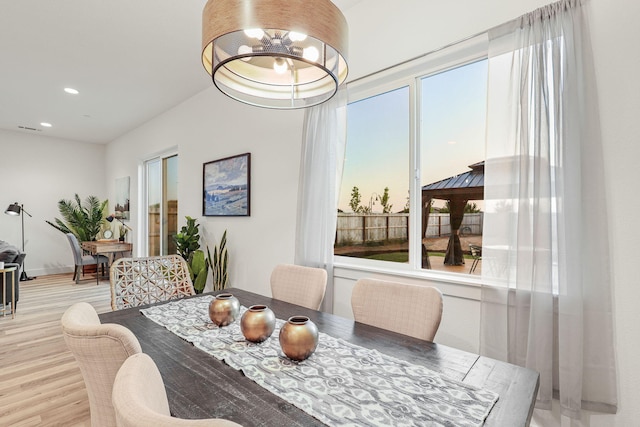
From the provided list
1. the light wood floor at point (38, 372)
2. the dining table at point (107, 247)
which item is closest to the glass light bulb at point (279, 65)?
the light wood floor at point (38, 372)

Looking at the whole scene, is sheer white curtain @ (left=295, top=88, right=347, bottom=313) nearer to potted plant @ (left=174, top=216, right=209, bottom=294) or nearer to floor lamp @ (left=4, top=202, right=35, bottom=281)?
potted plant @ (left=174, top=216, right=209, bottom=294)

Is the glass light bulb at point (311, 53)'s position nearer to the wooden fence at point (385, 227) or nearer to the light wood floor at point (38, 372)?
the wooden fence at point (385, 227)

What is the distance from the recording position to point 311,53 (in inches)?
47.8

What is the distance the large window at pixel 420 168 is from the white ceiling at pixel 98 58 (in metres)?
0.88

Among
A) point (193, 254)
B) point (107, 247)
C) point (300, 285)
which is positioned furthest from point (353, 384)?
point (107, 247)

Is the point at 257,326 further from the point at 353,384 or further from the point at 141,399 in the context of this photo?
the point at 141,399

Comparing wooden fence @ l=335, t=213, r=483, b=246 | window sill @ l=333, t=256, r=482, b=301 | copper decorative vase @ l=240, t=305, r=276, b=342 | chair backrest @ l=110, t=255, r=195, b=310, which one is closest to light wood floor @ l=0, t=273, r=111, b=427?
chair backrest @ l=110, t=255, r=195, b=310

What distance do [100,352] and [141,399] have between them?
0.35 meters

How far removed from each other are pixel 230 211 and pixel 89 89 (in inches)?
97.8

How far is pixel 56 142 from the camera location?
6.53 metres

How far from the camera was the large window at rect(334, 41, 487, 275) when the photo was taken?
201cm

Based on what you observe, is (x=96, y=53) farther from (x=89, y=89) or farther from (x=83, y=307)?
(x=83, y=307)

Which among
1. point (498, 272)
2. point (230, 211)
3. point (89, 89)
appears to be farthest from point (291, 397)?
point (89, 89)

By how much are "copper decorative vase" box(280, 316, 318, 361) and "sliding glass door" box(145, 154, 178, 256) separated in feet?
13.9
